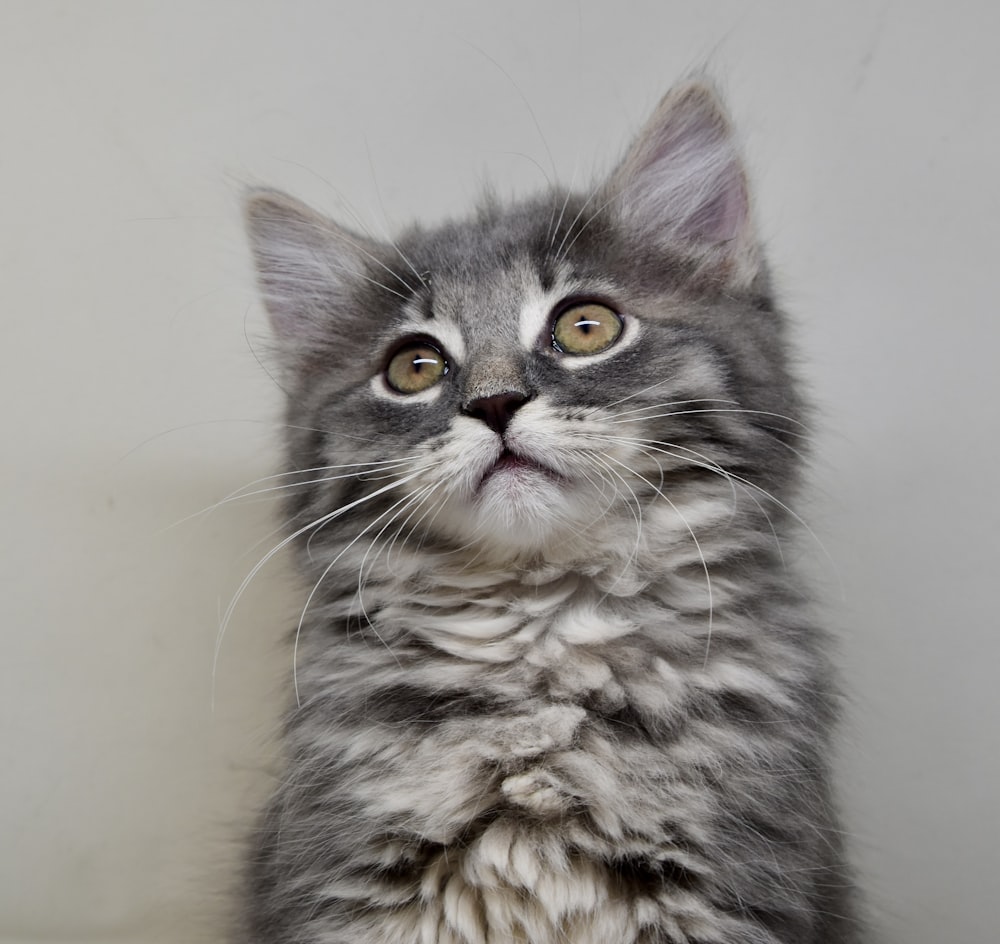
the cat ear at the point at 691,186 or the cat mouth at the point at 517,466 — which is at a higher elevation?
the cat ear at the point at 691,186

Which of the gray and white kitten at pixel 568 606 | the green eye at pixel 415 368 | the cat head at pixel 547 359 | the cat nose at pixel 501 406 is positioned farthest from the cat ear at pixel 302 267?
the cat nose at pixel 501 406

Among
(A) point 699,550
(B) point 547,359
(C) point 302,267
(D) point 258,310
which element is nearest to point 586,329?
(B) point 547,359

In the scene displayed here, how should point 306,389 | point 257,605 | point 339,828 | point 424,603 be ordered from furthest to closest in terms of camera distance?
point 257,605, point 306,389, point 424,603, point 339,828

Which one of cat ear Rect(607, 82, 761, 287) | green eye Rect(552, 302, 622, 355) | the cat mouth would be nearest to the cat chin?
the cat mouth

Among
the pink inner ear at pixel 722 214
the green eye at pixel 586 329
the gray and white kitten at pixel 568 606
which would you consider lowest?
the gray and white kitten at pixel 568 606

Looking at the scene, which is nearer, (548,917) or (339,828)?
(548,917)

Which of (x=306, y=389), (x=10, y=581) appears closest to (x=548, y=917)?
(x=306, y=389)

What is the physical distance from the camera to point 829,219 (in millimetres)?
2102

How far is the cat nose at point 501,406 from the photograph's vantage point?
1.28 meters

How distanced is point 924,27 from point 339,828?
1.86 m

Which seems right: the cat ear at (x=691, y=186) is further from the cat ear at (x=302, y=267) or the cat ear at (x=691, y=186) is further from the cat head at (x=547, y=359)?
the cat ear at (x=302, y=267)

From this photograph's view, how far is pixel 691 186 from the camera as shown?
1638mm

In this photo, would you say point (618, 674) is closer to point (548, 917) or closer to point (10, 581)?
point (548, 917)

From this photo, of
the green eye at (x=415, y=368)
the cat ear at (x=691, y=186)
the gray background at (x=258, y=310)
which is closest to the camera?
the green eye at (x=415, y=368)
